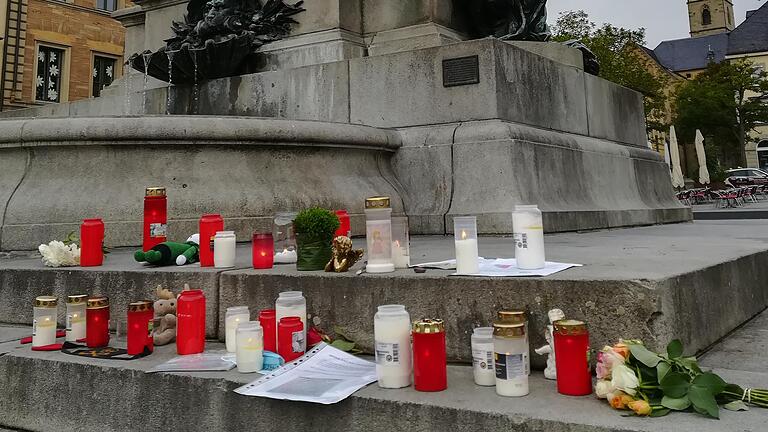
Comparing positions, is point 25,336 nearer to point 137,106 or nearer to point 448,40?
point 448,40

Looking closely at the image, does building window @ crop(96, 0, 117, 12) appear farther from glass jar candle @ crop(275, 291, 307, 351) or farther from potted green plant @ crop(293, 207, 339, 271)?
glass jar candle @ crop(275, 291, 307, 351)

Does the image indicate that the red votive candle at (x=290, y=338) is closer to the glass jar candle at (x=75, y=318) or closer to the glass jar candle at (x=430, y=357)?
the glass jar candle at (x=430, y=357)

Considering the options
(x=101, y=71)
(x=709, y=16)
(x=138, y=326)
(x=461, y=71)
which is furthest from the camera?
(x=709, y=16)

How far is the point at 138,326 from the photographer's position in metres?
2.52

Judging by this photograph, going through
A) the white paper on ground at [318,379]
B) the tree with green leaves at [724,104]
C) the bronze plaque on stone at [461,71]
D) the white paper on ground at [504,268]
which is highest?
the tree with green leaves at [724,104]

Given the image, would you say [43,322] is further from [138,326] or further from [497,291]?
[497,291]

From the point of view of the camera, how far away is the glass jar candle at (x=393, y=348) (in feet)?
6.42

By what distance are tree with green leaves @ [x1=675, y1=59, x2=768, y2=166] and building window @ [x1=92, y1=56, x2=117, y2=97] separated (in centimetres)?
4864

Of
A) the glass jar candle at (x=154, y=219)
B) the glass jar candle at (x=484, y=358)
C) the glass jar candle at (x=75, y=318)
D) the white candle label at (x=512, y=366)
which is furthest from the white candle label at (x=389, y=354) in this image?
the glass jar candle at (x=154, y=219)

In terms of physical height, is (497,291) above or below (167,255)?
below

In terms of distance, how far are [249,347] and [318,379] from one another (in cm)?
32

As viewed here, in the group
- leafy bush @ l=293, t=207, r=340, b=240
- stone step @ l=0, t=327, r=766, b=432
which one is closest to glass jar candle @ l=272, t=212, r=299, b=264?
leafy bush @ l=293, t=207, r=340, b=240

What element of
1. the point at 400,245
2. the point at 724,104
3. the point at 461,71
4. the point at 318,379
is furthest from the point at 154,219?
the point at 724,104

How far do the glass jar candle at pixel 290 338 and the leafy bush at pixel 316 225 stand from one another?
56 centimetres
